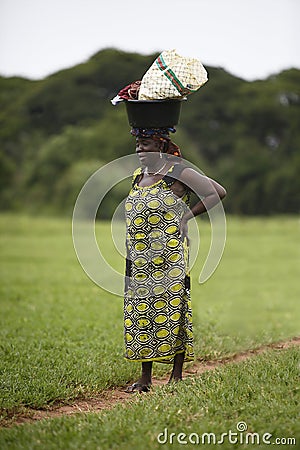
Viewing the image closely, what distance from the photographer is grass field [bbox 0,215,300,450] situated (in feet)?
15.1

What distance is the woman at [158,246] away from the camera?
5.70 metres

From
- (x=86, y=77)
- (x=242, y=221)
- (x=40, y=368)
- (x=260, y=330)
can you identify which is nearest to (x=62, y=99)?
(x=86, y=77)

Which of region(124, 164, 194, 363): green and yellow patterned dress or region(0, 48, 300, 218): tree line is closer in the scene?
region(124, 164, 194, 363): green and yellow patterned dress

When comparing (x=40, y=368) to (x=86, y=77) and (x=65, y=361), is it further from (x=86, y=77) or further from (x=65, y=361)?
(x=86, y=77)

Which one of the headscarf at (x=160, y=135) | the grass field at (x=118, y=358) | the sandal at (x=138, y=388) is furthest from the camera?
the sandal at (x=138, y=388)

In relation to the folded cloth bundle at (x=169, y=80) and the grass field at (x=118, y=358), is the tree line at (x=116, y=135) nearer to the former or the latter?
the grass field at (x=118, y=358)

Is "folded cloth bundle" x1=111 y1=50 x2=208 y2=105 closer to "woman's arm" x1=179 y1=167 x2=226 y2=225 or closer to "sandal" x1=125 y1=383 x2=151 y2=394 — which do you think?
"woman's arm" x1=179 y1=167 x2=226 y2=225

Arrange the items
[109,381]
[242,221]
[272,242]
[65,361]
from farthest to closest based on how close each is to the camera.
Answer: [242,221] → [272,242] → [65,361] → [109,381]

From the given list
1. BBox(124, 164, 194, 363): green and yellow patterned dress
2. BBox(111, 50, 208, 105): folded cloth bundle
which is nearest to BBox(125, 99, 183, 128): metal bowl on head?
BBox(111, 50, 208, 105): folded cloth bundle

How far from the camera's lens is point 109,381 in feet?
20.4

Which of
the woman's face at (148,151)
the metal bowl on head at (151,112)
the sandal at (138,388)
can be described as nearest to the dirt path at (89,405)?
the sandal at (138,388)

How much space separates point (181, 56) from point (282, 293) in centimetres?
884

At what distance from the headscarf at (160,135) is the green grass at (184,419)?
176 centimetres

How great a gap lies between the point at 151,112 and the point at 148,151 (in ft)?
0.99
